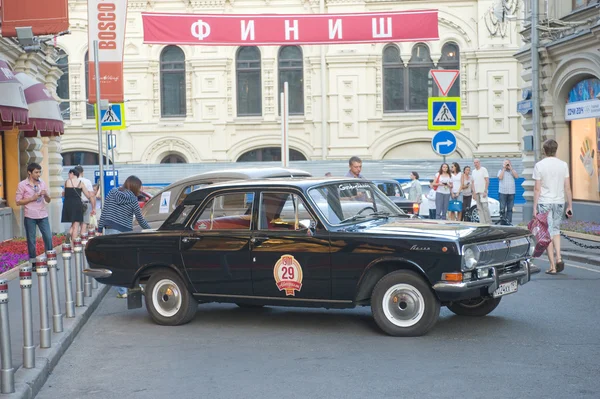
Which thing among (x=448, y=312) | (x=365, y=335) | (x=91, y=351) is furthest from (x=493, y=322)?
(x=91, y=351)

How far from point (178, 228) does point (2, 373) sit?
3.75 m

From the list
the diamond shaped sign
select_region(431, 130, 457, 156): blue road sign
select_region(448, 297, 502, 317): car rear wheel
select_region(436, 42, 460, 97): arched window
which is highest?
select_region(436, 42, 460, 97): arched window

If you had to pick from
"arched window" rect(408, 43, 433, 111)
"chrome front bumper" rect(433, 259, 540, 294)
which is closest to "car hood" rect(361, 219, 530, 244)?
"chrome front bumper" rect(433, 259, 540, 294)

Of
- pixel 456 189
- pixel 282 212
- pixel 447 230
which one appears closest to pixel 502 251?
pixel 447 230

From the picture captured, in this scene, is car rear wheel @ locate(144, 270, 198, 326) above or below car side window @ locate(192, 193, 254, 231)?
below

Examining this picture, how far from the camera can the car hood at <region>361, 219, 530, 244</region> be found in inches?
355

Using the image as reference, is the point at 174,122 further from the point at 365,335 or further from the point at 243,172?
the point at 365,335

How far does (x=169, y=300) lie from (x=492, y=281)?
358 centimetres

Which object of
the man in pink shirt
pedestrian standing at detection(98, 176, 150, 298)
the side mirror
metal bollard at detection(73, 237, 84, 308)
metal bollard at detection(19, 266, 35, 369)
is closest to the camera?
metal bollard at detection(19, 266, 35, 369)

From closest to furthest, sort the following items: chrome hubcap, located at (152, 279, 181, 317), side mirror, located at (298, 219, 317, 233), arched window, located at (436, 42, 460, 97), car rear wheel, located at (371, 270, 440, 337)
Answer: car rear wheel, located at (371, 270, 440, 337) → side mirror, located at (298, 219, 317, 233) → chrome hubcap, located at (152, 279, 181, 317) → arched window, located at (436, 42, 460, 97)

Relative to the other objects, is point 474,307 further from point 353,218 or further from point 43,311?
point 43,311

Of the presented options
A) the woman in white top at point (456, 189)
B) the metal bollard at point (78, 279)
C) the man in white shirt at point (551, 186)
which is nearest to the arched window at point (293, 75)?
the woman in white top at point (456, 189)

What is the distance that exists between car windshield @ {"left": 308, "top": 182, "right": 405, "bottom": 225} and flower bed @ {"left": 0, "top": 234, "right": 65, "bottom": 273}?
739 cm

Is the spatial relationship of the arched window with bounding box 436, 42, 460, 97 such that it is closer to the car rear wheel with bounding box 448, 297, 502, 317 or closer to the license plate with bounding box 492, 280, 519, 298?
the car rear wheel with bounding box 448, 297, 502, 317
